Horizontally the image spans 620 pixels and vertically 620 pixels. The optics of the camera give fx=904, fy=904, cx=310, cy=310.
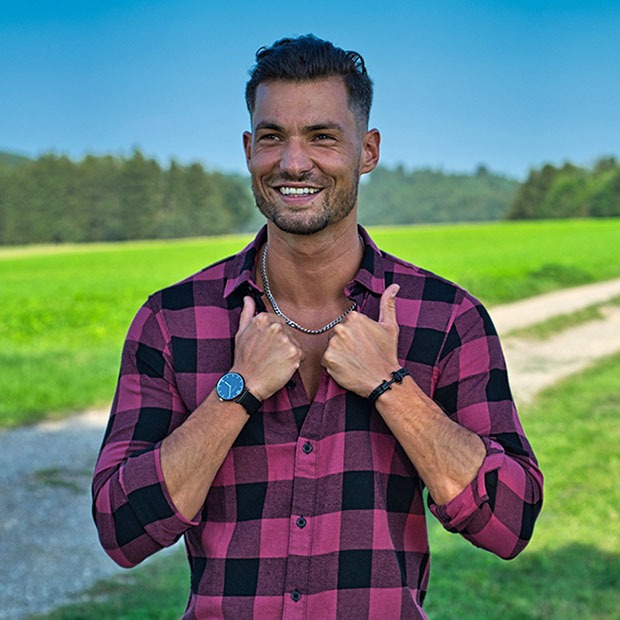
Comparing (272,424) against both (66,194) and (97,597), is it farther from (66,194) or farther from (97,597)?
(66,194)

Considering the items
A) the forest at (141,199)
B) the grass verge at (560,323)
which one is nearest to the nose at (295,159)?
the grass verge at (560,323)

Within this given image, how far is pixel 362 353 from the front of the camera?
77.5 inches

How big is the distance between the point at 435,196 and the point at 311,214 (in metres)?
111

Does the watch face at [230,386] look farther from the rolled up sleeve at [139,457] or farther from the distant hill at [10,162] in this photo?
the distant hill at [10,162]

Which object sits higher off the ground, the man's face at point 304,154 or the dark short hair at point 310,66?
the dark short hair at point 310,66

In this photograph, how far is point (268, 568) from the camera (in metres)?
1.94

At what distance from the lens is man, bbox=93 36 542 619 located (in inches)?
74.9

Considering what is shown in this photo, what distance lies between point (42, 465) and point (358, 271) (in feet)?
21.7

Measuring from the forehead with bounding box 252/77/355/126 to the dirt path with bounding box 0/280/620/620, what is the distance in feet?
13.6

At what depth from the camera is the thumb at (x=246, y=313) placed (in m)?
2.05

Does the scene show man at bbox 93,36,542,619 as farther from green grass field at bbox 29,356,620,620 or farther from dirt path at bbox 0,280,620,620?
dirt path at bbox 0,280,620,620

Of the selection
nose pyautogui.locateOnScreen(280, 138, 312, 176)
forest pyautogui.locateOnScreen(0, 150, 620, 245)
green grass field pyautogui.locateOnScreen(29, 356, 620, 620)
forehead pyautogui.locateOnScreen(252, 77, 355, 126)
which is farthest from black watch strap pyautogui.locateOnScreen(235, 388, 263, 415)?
forest pyautogui.locateOnScreen(0, 150, 620, 245)

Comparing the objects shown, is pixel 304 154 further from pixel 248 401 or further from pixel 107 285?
pixel 107 285

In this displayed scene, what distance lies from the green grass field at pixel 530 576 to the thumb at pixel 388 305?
3.38 m
